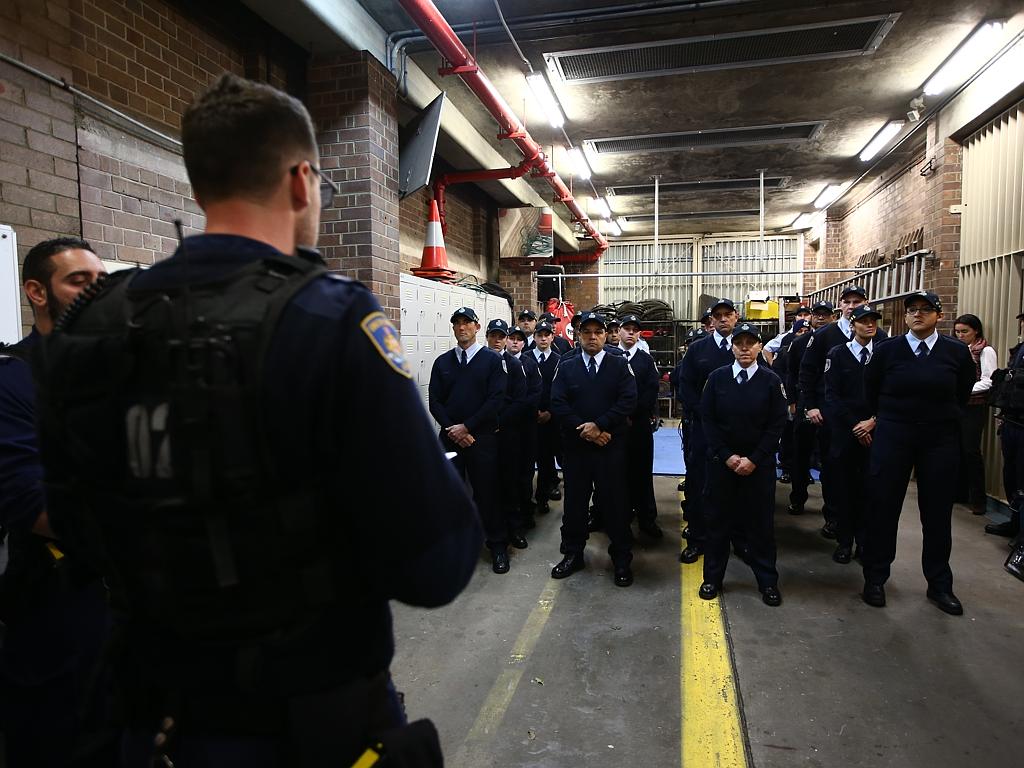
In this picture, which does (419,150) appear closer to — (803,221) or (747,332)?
(747,332)

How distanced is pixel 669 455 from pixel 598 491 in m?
4.81

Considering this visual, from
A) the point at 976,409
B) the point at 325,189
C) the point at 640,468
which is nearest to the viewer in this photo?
the point at 325,189

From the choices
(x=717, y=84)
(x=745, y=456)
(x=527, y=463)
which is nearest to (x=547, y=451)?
(x=527, y=463)

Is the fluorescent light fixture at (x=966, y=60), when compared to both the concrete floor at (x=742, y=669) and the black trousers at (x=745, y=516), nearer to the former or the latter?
the concrete floor at (x=742, y=669)

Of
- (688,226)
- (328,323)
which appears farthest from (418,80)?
(688,226)

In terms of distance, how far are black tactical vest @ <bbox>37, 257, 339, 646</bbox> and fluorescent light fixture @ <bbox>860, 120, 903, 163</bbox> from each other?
9.63 meters

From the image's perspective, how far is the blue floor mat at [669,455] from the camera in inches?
304

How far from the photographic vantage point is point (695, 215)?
1391cm

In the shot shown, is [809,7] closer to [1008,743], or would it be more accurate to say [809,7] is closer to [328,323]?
[1008,743]

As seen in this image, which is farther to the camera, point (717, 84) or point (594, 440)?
point (717, 84)

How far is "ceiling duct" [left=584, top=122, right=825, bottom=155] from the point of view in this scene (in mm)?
8273

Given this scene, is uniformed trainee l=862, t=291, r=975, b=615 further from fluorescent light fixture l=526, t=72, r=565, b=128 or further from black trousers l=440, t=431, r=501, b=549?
fluorescent light fixture l=526, t=72, r=565, b=128

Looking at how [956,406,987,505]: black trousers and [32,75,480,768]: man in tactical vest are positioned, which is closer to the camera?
[32,75,480,768]: man in tactical vest

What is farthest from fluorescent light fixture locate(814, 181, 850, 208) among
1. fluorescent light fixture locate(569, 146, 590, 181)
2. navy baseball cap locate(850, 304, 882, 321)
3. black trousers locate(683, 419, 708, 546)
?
black trousers locate(683, 419, 708, 546)
